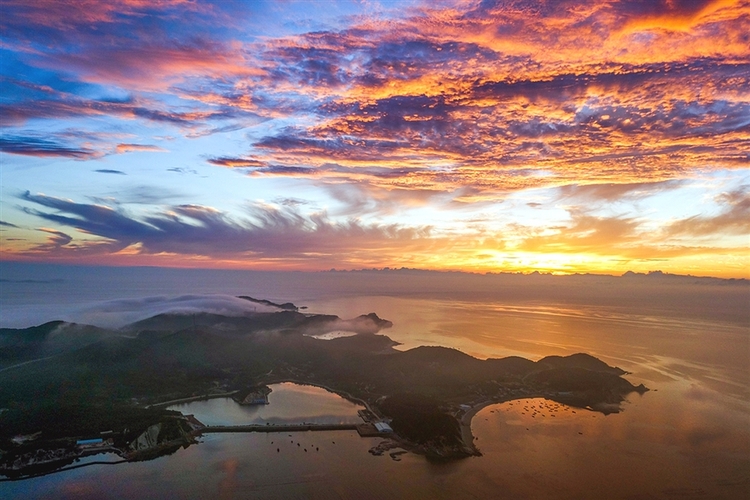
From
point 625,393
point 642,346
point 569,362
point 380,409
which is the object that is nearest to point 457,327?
point 642,346

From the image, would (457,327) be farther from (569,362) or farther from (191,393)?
(191,393)

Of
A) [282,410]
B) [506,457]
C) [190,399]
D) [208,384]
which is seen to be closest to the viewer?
[506,457]

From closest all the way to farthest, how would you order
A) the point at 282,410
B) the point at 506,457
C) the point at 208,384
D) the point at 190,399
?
the point at 506,457, the point at 282,410, the point at 190,399, the point at 208,384

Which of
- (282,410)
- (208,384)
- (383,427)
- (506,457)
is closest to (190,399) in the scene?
(208,384)

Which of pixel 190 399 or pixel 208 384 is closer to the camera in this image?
pixel 190 399

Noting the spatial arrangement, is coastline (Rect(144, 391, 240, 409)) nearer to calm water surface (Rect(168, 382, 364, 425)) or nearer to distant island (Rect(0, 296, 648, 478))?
distant island (Rect(0, 296, 648, 478))

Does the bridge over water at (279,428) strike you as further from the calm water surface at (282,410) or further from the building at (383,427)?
the building at (383,427)

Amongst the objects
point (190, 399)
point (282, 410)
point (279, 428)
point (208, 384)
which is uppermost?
point (279, 428)

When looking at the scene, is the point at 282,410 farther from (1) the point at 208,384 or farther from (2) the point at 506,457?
(2) the point at 506,457
